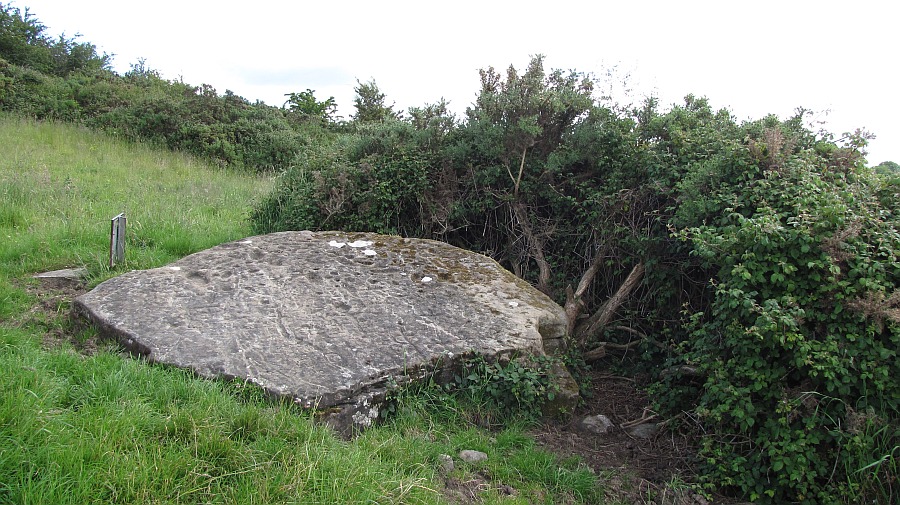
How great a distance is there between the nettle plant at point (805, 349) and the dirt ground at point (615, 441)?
28 cm

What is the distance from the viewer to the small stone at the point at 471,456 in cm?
357

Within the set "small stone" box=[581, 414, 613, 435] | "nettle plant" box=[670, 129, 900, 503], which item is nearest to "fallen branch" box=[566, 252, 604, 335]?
"small stone" box=[581, 414, 613, 435]

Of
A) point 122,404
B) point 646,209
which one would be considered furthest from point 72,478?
point 646,209

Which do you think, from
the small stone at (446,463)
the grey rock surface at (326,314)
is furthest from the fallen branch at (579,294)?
the small stone at (446,463)

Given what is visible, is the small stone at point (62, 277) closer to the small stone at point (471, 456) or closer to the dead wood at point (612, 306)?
the small stone at point (471, 456)

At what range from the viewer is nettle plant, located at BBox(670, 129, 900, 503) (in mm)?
3195

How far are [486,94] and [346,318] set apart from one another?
3.34 m

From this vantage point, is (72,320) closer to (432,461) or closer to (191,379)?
(191,379)

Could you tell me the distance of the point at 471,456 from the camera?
11.8 feet

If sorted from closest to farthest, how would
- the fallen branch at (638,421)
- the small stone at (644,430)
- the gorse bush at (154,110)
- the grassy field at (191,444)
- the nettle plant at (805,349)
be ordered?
the grassy field at (191,444) → the nettle plant at (805,349) → the small stone at (644,430) → the fallen branch at (638,421) → the gorse bush at (154,110)

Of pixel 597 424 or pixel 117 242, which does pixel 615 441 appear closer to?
→ pixel 597 424

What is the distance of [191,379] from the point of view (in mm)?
3596

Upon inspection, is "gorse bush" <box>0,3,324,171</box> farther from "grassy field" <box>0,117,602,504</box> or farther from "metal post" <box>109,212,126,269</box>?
"grassy field" <box>0,117,602,504</box>

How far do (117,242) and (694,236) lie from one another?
17.0ft
